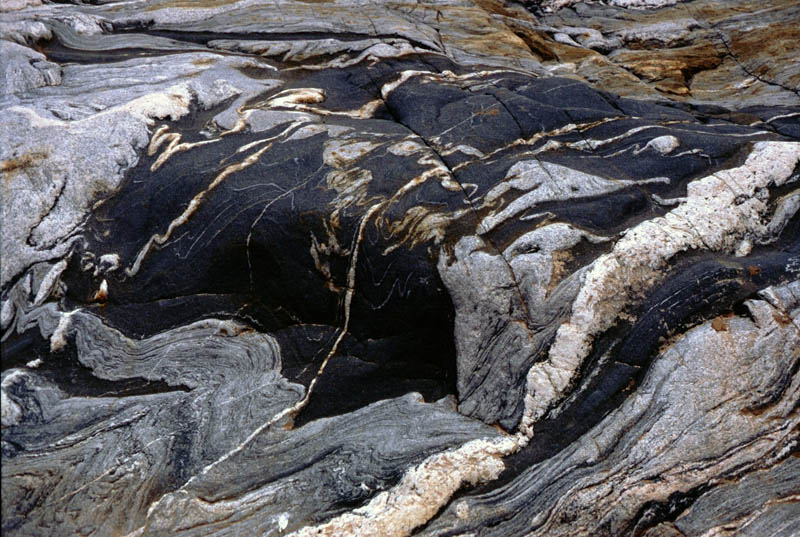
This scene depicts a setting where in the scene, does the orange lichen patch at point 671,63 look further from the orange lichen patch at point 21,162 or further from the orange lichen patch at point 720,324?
the orange lichen patch at point 21,162

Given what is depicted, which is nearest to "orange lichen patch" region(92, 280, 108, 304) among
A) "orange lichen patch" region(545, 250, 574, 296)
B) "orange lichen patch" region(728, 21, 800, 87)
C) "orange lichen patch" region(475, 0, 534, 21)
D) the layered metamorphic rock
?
the layered metamorphic rock

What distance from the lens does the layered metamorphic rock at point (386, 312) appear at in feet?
14.5

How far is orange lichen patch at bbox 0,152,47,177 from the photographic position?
5168 mm

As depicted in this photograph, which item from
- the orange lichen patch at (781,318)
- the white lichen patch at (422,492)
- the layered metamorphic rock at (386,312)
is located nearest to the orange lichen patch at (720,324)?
the layered metamorphic rock at (386,312)

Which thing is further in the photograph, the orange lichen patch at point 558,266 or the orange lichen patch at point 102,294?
the orange lichen patch at point 102,294

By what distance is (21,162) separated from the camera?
5.23 metres

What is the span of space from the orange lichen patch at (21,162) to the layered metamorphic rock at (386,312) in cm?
1

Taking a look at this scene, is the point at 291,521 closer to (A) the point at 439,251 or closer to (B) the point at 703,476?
(A) the point at 439,251

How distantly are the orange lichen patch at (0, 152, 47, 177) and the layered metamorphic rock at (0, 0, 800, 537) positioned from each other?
0.05 ft

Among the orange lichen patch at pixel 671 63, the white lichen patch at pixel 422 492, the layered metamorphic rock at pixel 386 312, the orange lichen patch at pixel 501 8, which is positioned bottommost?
the white lichen patch at pixel 422 492

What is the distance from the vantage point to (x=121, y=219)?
5.34 m

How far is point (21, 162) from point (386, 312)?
3.41 m

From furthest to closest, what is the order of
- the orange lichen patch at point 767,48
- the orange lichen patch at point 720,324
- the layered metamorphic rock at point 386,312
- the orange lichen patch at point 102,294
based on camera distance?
1. the orange lichen patch at point 767,48
2. the orange lichen patch at point 102,294
3. the orange lichen patch at point 720,324
4. the layered metamorphic rock at point 386,312

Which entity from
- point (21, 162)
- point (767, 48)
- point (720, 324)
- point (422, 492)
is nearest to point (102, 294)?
point (21, 162)
